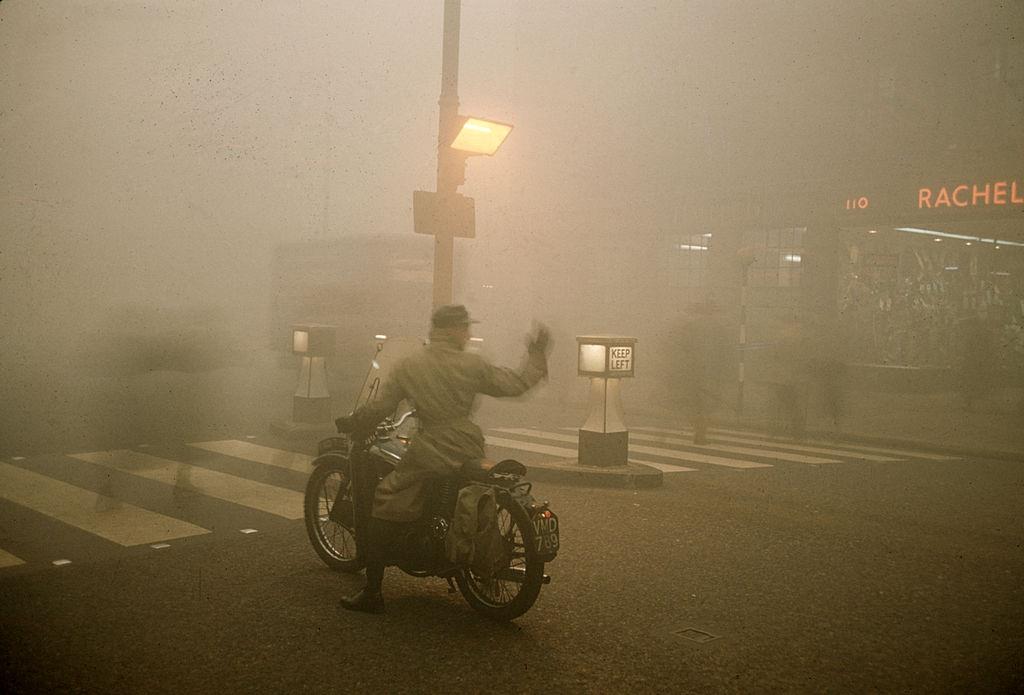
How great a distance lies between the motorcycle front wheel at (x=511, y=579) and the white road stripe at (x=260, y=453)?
4.45 meters

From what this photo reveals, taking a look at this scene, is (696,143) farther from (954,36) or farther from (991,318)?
(991,318)

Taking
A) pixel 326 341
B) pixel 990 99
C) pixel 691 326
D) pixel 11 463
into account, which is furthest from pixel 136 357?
pixel 990 99

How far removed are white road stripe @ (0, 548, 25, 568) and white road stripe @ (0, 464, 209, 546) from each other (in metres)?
0.63

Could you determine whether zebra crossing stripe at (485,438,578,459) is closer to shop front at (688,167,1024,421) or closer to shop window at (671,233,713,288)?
shop front at (688,167,1024,421)

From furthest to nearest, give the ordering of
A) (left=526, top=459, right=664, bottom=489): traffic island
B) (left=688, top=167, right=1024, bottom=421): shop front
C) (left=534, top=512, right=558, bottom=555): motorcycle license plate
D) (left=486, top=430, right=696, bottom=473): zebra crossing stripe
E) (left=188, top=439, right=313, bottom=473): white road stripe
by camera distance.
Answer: (left=688, top=167, right=1024, bottom=421): shop front → (left=486, top=430, right=696, bottom=473): zebra crossing stripe → (left=188, top=439, right=313, bottom=473): white road stripe → (left=526, top=459, right=664, bottom=489): traffic island → (left=534, top=512, right=558, bottom=555): motorcycle license plate

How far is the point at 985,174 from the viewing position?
59.1ft

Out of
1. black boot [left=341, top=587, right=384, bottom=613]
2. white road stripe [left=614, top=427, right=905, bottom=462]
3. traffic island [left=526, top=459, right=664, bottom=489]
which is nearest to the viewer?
black boot [left=341, top=587, right=384, bottom=613]

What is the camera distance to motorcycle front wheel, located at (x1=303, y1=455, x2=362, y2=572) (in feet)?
17.8

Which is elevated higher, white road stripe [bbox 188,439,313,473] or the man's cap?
the man's cap

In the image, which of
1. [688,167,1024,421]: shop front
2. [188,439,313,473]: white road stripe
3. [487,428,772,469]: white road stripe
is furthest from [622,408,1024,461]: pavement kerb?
[188,439,313,473]: white road stripe

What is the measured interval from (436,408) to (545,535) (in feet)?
2.84

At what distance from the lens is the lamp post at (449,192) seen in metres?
9.04

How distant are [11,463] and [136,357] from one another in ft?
6.79

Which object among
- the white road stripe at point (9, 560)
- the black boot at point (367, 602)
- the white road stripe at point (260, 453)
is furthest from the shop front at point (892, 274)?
the white road stripe at point (9, 560)
